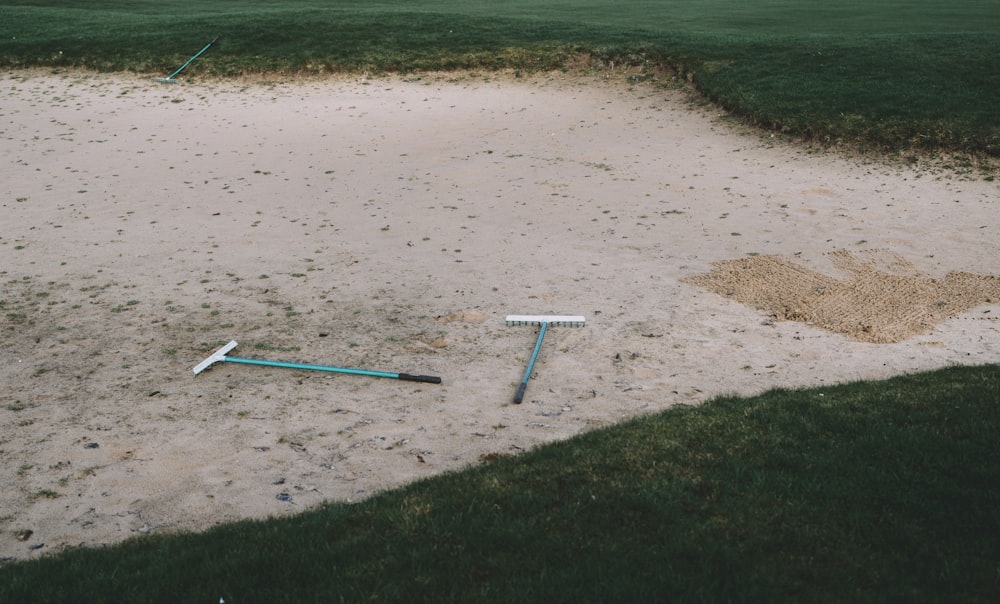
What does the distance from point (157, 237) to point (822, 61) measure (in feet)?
43.5

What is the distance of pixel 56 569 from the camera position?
4.66m

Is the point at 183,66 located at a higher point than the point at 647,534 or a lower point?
higher

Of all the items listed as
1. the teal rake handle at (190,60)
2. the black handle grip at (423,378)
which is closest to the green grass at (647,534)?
the black handle grip at (423,378)

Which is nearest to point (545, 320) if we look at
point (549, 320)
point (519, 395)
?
point (549, 320)

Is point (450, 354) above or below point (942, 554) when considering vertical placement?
below

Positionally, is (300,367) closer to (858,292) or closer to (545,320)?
(545,320)

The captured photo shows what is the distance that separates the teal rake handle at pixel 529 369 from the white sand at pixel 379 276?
10cm

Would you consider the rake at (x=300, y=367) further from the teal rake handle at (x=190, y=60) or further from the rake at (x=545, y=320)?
the teal rake handle at (x=190, y=60)

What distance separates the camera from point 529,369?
7676mm

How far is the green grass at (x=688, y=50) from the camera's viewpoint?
1490 centimetres

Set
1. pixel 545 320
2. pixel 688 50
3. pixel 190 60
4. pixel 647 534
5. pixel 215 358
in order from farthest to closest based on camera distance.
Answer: pixel 190 60 < pixel 688 50 < pixel 545 320 < pixel 215 358 < pixel 647 534

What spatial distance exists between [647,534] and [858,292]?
19.8 feet

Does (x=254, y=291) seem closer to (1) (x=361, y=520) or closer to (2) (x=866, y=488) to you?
(1) (x=361, y=520)

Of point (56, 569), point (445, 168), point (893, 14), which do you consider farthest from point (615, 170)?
point (893, 14)
